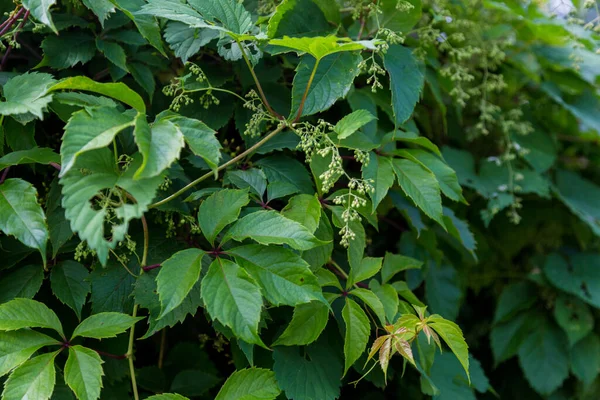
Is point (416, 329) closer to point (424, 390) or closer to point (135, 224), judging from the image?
point (424, 390)

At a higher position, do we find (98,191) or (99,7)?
(99,7)

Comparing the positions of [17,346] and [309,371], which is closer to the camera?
[17,346]

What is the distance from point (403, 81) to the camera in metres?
1.11

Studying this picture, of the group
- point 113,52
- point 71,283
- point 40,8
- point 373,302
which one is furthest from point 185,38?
point 373,302

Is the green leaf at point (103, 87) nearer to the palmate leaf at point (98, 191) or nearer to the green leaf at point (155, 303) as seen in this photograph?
the palmate leaf at point (98, 191)

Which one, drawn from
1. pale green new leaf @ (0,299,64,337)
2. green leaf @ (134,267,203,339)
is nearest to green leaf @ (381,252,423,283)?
green leaf @ (134,267,203,339)

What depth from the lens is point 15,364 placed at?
798 mm

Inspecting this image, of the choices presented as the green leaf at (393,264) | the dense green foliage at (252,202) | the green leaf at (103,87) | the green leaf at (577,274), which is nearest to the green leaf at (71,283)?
the dense green foliage at (252,202)

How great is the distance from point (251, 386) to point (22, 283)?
0.44 metres

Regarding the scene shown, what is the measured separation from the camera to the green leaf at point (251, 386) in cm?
90

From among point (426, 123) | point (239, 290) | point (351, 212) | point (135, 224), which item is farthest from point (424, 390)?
point (426, 123)

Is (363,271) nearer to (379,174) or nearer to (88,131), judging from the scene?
(379,174)

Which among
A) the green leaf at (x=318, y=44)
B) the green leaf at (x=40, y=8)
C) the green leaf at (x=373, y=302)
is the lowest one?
the green leaf at (x=373, y=302)

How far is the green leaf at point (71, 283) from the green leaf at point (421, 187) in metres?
0.61
